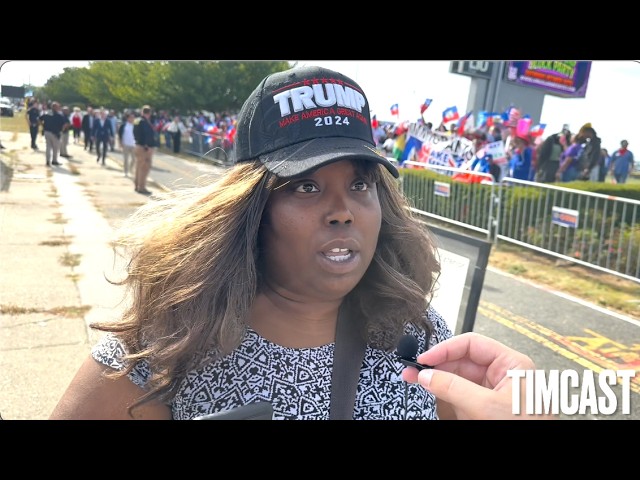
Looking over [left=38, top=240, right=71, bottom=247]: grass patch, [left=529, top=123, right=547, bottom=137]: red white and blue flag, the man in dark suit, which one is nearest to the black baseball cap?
[left=38, top=240, right=71, bottom=247]: grass patch

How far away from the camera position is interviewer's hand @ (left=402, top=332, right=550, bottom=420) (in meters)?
1.02

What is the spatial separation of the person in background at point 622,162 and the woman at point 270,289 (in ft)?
47.9

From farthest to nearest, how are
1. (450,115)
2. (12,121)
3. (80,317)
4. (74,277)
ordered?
(450,115) → (74,277) → (80,317) → (12,121)

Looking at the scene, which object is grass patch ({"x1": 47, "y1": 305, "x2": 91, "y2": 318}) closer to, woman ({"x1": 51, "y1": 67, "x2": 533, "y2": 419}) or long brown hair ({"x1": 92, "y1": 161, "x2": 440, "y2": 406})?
long brown hair ({"x1": 92, "y1": 161, "x2": 440, "y2": 406})

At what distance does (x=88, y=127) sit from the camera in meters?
19.6

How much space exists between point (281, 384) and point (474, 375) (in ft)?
1.46

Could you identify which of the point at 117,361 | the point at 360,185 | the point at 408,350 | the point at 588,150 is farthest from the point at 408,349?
the point at 588,150

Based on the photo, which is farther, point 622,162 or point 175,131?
point 175,131

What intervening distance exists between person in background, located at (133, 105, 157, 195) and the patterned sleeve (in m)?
11.3

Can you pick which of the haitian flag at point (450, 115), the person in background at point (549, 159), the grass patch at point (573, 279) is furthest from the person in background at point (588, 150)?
the haitian flag at point (450, 115)

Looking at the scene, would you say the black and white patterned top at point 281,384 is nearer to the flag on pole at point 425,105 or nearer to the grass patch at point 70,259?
the grass patch at point 70,259

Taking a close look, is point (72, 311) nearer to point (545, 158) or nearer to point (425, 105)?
point (545, 158)

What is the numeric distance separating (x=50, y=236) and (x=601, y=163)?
416 inches

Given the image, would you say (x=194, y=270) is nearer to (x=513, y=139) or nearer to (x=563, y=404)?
(x=563, y=404)
